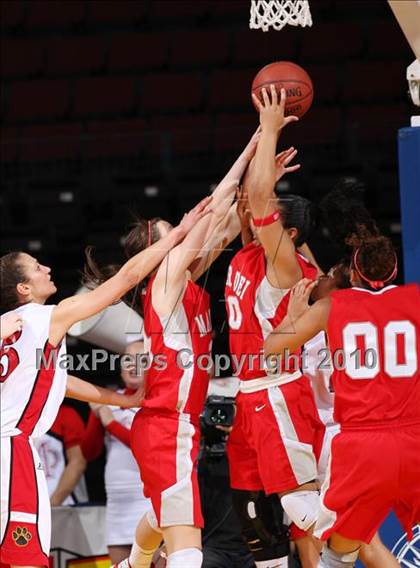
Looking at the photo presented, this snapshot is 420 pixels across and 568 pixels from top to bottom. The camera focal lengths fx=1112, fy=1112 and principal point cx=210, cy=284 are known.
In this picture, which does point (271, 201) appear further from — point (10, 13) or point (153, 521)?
point (10, 13)

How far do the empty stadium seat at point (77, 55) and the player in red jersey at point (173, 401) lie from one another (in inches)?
261

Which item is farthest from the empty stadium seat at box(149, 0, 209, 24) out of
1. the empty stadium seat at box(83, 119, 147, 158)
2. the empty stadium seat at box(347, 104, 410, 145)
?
the empty stadium seat at box(347, 104, 410, 145)

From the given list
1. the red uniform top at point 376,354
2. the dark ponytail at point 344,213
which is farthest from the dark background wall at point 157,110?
the red uniform top at point 376,354

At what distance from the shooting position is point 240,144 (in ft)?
31.9

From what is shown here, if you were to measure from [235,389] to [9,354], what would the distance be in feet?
6.31

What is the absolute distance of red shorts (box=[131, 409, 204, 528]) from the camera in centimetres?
496

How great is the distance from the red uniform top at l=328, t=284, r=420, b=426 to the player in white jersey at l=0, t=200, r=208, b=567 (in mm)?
937

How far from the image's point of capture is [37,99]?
1143 cm

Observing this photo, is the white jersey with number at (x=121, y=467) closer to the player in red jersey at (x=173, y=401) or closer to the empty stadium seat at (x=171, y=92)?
the player in red jersey at (x=173, y=401)

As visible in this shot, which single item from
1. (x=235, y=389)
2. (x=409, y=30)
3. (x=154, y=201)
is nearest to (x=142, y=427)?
(x=235, y=389)

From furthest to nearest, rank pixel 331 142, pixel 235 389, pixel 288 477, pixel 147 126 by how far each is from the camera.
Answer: pixel 147 126 < pixel 331 142 < pixel 235 389 < pixel 288 477

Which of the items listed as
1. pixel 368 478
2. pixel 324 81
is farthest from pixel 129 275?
pixel 324 81

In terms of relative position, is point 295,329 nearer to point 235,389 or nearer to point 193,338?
point 193,338

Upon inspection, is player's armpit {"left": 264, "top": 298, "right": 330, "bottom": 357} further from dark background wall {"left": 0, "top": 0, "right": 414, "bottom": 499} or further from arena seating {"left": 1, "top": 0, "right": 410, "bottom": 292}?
arena seating {"left": 1, "top": 0, "right": 410, "bottom": 292}
